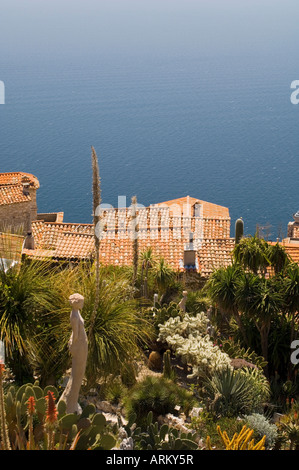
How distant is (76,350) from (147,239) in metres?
14.2

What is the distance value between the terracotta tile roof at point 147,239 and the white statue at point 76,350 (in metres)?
9.47

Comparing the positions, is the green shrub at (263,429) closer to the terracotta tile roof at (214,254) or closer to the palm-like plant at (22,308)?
the palm-like plant at (22,308)

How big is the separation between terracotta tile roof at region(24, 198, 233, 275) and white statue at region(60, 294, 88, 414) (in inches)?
373

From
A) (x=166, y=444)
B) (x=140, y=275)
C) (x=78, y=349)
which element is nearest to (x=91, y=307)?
(x=78, y=349)

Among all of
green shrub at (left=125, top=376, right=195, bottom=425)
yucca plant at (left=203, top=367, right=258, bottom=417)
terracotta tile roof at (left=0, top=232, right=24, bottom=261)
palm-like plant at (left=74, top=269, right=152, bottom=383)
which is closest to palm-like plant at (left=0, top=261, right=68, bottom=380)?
palm-like plant at (left=74, top=269, right=152, bottom=383)

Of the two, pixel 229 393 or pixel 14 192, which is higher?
pixel 14 192

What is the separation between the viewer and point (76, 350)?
378 inches

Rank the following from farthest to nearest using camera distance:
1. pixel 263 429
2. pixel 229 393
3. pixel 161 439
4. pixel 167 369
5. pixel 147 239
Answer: pixel 147 239
pixel 167 369
pixel 229 393
pixel 263 429
pixel 161 439

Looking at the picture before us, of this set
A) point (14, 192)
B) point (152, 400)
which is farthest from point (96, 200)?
point (14, 192)

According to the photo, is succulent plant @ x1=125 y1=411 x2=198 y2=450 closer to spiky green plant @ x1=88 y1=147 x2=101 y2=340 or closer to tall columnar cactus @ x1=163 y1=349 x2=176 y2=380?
spiky green plant @ x1=88 y1=147 x2=101 y2=340

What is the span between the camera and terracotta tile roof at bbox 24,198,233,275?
70.4 ft

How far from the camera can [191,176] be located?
100500mm

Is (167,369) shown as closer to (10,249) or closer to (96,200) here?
(10,249)

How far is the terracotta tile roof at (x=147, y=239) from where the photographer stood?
845 inches
